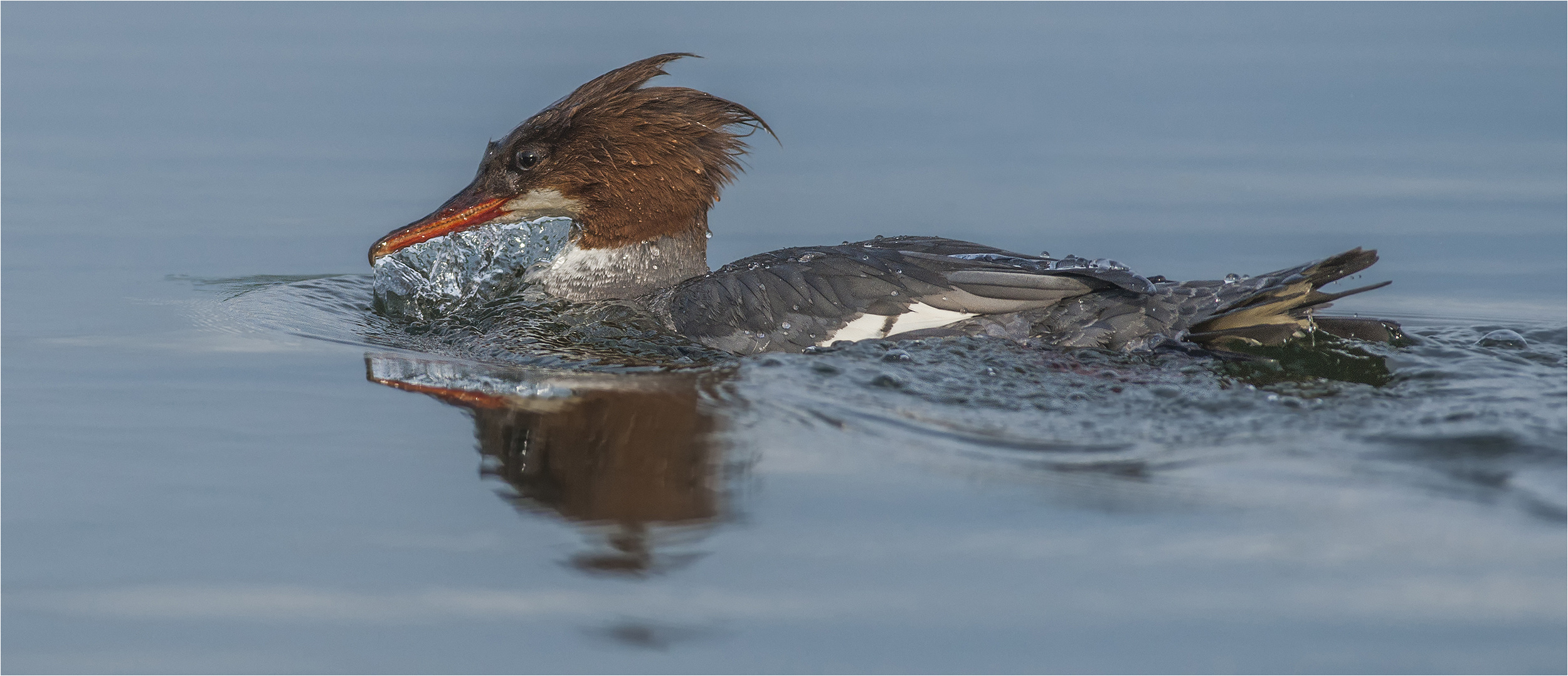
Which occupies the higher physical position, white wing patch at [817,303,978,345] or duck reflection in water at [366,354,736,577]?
white wing patch at [817,303,978,345]

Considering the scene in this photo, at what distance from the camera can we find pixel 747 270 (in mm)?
5406

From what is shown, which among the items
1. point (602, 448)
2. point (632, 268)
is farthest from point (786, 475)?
point (632, 268)

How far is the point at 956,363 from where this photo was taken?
4828mm

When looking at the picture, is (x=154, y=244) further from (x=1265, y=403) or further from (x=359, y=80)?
(x=1265, y=403)

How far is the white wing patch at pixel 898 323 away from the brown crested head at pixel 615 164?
1364 mm

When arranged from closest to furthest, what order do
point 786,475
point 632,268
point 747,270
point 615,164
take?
point 786,475 < point 747,270 < point 615,164 < point 632,268

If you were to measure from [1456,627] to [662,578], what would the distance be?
1.72m

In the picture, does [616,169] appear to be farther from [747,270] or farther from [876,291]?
[876,291]

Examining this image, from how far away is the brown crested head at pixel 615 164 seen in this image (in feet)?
20.0

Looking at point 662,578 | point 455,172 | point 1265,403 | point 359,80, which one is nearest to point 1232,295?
point 1265,403

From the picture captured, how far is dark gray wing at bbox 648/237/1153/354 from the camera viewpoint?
507 cm

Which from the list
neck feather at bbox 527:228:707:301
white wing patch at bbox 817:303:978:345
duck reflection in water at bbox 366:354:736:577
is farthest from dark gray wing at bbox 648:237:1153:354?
neck feather at bbox 527:228:707:301

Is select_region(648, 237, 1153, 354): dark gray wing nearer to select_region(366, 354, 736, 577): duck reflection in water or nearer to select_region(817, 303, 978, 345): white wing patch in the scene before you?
select_region(817, 303, 978, 345): white wing patch

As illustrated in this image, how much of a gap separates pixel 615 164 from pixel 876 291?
1.57m
